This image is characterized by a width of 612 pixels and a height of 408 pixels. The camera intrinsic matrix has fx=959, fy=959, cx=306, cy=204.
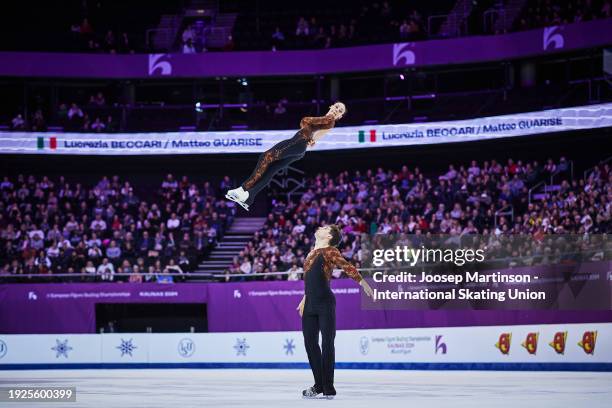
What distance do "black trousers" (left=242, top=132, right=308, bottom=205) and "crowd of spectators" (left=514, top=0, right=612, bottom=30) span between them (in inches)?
1008

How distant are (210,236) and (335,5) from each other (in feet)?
48.8

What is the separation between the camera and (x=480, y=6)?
41.2 m

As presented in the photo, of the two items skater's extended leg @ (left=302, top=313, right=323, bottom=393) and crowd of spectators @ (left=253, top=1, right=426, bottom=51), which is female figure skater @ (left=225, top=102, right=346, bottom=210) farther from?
crowd of spectators @ (left=253, top=1, right=426, bottom=51)

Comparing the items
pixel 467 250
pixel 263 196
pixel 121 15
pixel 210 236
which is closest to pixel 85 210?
pixel 210 236

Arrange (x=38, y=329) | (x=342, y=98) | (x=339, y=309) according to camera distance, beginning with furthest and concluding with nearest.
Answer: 1. (x=342, y=98)
2. (x=38, y=329)
3. (x=339, y=309)

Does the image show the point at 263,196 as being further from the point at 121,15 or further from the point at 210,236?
the point at 121,15

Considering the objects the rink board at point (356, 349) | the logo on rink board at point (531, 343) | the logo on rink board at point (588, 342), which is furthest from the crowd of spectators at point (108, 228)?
the logo on rink board at point (588, 342)

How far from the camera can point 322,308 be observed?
507 inches

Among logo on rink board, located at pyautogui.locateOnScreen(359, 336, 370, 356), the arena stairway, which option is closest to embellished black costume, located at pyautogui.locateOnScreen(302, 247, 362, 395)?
logo on rink board, located at pyautogui.locateOnScreen(359, 336, 370, 356)

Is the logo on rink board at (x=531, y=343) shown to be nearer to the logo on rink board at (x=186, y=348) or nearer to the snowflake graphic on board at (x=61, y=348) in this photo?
A: the logo on rink board at (x=186, y=348)

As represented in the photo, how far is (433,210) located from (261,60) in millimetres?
12941

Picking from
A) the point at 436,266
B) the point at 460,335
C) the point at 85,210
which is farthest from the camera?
the point at 85,210

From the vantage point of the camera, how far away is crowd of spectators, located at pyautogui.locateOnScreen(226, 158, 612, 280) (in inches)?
1110

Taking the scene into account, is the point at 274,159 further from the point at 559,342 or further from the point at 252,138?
the point at 252,138
